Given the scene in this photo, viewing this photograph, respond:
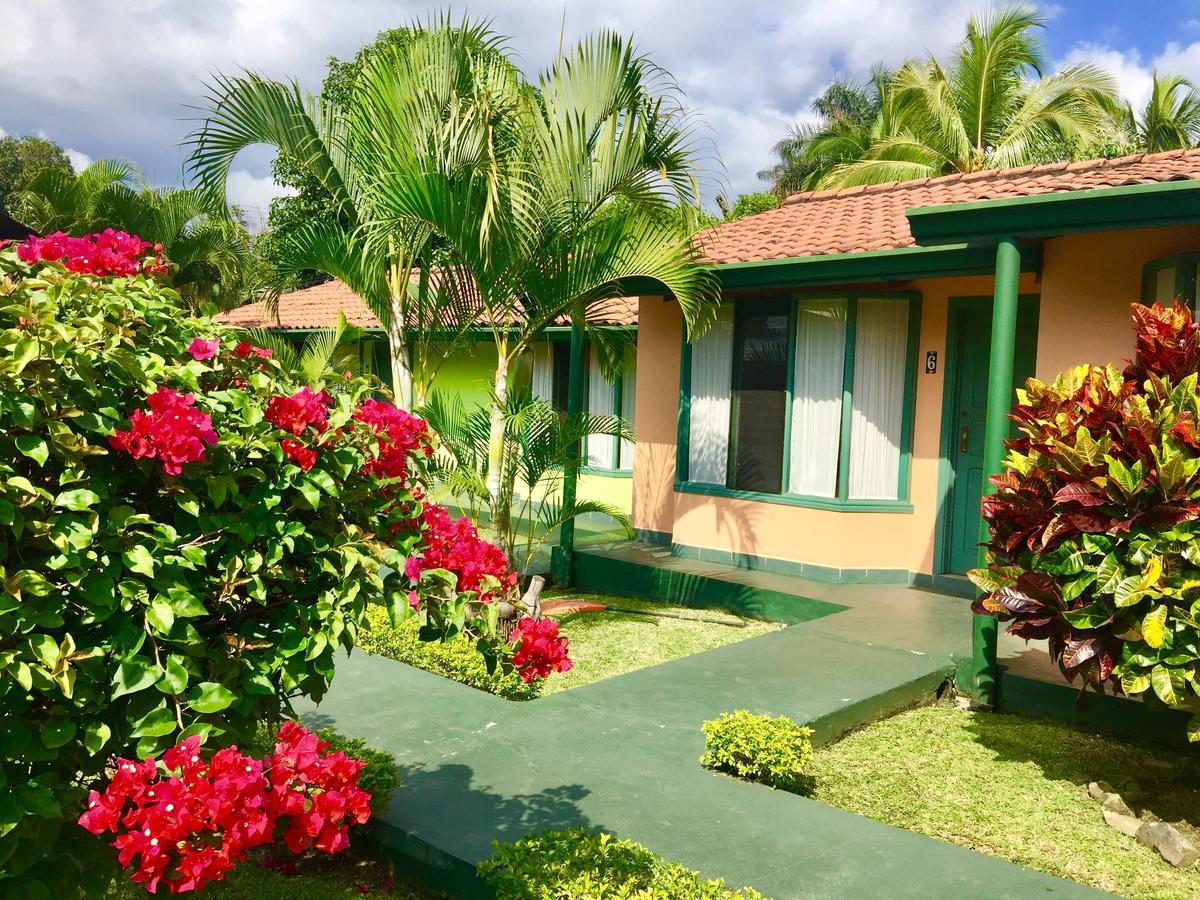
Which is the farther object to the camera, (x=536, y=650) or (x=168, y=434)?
(x=536, y=650)

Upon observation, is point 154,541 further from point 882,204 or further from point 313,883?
point 882,204

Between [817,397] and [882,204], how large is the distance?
2595 millimetres

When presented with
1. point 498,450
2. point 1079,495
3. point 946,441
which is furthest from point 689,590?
point 1079,495

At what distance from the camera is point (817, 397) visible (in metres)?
8.70

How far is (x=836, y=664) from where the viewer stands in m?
6.05

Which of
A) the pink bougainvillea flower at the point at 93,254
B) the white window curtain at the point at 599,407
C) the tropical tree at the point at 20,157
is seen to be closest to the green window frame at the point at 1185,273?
the pink bougainvillea flower at the point at 93,254

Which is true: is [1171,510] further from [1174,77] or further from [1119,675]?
[1174,77]

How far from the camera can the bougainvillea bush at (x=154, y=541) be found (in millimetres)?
1909

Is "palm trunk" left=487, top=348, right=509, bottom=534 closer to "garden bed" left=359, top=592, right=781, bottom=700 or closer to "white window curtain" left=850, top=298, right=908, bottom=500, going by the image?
"garden bed" left=359, top=592, right=781, bottom=700

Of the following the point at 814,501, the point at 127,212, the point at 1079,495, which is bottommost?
the point at 814,501

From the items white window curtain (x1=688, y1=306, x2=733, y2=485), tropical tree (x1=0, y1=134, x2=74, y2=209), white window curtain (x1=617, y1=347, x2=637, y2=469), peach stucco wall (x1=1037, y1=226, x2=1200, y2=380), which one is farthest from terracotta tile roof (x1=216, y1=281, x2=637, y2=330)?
tropical tree (x1=0, y1=134, x2=74, y2=209)

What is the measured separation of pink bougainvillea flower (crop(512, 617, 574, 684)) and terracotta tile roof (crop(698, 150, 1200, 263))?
180 inches

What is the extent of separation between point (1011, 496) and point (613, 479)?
28.0 feet

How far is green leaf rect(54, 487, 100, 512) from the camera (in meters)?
1.89
